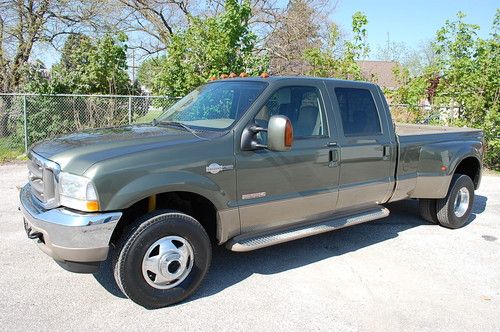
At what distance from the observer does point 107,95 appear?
1127cm

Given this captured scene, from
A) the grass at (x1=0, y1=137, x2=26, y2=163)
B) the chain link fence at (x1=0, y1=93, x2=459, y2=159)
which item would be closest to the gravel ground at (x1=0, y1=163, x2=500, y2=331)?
the grass at (x1=0, y1=137, x2=26, y2=163)

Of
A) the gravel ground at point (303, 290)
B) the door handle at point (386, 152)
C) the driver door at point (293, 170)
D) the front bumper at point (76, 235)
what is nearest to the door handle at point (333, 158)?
the driver door at point (293, 170)

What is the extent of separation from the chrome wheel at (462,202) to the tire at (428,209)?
0.32 meters

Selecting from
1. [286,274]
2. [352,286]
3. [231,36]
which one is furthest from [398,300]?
[231,36]

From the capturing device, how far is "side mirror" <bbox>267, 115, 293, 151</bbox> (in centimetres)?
363

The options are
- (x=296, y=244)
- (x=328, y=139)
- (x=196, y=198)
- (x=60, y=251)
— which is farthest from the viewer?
(x=296, y=244)

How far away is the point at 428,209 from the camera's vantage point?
6.20m

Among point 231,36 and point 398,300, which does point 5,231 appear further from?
point 231,36

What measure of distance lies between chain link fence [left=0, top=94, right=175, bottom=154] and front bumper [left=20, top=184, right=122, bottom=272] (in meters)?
7.38

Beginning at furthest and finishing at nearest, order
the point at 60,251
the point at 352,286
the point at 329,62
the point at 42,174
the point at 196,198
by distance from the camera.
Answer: the point at 329,62 → the point at 352,286 → the point at 196,198 → the point at 42,174 → the point at 60,251

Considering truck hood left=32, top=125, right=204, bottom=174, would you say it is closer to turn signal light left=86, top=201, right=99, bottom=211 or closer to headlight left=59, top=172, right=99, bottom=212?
headlight left=59, top=172, right=99, bottom=212

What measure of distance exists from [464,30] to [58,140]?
11.3 metres

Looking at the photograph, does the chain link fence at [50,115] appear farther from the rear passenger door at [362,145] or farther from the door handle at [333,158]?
the door handle at [333,158]

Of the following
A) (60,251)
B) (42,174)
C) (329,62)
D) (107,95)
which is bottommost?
(60,251)
